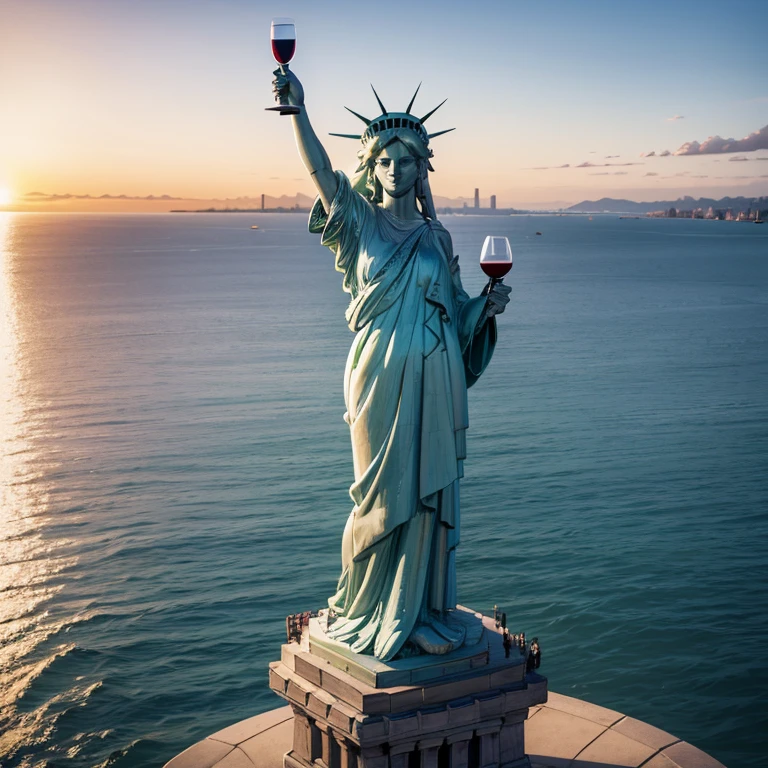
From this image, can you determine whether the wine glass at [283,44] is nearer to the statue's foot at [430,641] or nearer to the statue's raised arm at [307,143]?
the statue's raised arm at [307,143]

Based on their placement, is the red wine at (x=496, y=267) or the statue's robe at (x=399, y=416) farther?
the statue's robe at (x=399, y=416)

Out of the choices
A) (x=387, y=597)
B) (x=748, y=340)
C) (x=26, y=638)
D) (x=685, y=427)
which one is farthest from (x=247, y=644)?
(x=748, y=340)

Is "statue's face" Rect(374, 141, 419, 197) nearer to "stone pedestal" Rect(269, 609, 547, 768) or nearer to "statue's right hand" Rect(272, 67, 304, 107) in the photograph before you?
Answer: "statue's right hand" Rect(272, 67, 304, 107)

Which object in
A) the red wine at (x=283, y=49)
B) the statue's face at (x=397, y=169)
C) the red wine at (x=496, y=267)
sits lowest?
the red wine at (x=496, y=267)

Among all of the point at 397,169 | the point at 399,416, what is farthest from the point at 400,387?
the point at 397,169

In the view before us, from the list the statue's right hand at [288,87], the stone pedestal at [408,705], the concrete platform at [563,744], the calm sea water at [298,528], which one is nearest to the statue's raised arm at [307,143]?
the statue's right hand at [288,87]

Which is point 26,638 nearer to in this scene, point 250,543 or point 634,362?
point 250,543

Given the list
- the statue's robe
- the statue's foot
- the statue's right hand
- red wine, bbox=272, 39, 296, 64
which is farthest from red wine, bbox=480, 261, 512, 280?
the statue's foot
